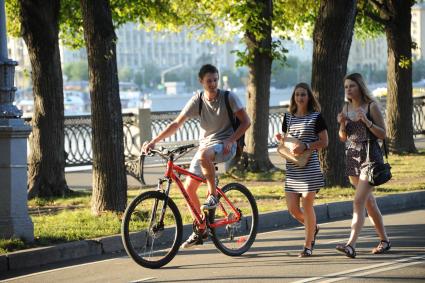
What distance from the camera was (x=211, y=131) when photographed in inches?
402

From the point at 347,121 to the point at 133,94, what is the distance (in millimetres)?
140985

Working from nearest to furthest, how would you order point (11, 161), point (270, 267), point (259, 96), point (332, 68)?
point (270, 267) → point (11, 161) → point (332, 68) → point (259, 96)

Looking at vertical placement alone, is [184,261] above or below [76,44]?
below

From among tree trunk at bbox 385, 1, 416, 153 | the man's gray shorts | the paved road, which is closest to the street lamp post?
the paved road

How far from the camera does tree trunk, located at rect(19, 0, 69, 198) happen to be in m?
17.2

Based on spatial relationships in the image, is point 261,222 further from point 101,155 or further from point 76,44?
point 76,44

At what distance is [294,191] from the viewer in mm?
10227

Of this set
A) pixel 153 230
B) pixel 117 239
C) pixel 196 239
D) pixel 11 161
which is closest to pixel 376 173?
pixel 196 239

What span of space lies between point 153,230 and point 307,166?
159cm

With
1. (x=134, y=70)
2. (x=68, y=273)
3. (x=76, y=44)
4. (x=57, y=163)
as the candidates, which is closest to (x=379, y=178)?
(x=68, y=273)

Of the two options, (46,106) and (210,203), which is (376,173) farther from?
(46,106)

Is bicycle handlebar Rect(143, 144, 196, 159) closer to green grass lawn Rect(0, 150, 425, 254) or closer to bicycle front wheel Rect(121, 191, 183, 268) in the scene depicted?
bicycle front wheel Rect(121, 191, 183, 268)

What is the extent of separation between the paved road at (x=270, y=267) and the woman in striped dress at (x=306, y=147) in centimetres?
39

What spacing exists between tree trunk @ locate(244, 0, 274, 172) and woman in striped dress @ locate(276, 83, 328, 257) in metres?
10.2
